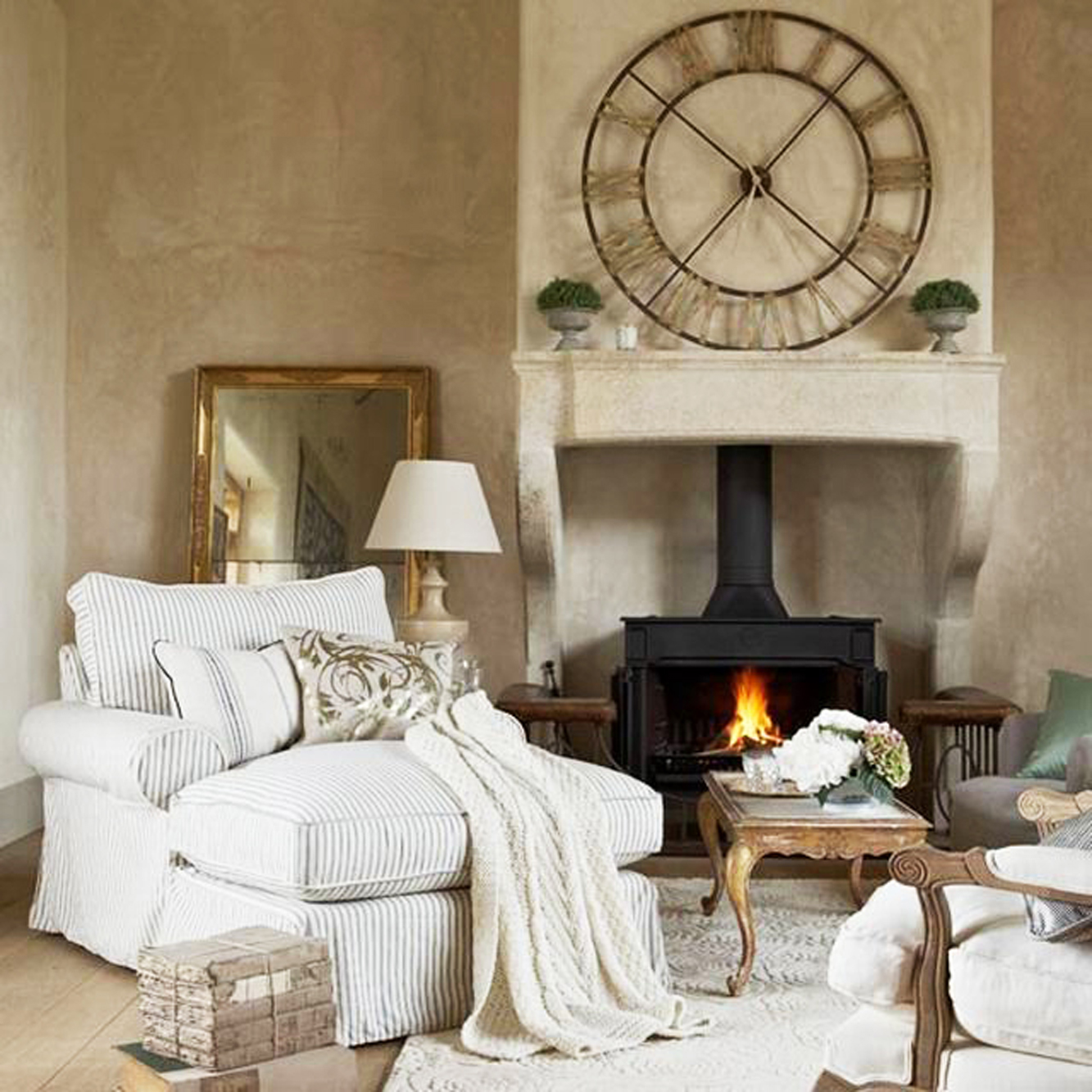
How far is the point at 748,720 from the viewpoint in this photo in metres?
6.81

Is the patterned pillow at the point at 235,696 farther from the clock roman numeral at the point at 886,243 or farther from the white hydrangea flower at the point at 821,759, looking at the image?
the clock roman numeral at the point at 886,243

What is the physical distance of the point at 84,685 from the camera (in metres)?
4.66

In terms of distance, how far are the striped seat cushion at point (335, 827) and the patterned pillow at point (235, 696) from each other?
239 mm

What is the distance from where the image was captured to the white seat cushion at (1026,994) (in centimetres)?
256

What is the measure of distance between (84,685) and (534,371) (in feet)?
7.65

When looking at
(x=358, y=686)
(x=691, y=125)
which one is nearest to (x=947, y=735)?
(x=691, y=125)

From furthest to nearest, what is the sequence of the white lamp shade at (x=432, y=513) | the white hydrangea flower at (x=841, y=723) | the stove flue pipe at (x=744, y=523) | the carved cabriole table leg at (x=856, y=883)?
the stove flue pipe at (x=744, y=523), the white lamp shade at (x=432, y=513), the carved cabriole table leg at (x=856, y=883), the white hydrangea flower at (x=841, y=723)

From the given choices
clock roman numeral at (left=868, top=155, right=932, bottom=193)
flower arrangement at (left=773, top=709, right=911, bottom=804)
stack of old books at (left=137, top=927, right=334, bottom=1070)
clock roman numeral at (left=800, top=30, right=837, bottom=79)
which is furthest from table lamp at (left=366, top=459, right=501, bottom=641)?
stack of old books at (left=137, top=927, right=334, bottom=1070)

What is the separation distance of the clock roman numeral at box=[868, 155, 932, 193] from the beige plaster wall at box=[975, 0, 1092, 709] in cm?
68

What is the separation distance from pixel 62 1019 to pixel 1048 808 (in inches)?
90.5

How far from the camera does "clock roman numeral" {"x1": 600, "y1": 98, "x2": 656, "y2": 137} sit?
256 inches

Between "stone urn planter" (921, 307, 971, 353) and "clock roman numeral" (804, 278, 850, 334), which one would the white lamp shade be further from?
"stone urn planter" (921, 307, 971, 353)

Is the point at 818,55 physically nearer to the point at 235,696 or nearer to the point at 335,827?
the point at 235,696

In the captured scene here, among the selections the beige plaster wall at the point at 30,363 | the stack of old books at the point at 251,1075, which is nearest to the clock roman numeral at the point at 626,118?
the beige plaster wall at the point at 30,363
